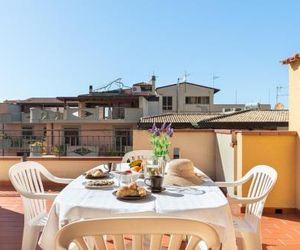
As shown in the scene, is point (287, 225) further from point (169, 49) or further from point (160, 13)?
point (169, 49)

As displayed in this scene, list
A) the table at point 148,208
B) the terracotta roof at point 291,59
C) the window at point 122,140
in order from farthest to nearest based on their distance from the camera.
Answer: the window at point 122,140 < the terracotta roof at point 291,59 < the table at point 148,208

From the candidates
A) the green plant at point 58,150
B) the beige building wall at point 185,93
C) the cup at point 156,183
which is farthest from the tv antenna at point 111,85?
the cup at point 156,183

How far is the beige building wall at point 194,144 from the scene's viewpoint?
523 centimetres

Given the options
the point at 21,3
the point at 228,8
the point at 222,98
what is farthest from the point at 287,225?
the point at 222,98

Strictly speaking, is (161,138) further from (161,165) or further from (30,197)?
(30,197)

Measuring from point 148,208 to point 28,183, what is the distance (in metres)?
1.34

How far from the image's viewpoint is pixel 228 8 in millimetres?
8969

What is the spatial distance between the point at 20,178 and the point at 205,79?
24.0 metres

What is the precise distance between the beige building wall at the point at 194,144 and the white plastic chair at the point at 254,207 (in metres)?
2.68

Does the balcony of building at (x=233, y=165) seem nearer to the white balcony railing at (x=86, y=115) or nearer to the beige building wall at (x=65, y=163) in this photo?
A: the beige building wall at (x=65, y=163)

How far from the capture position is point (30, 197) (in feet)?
7.22

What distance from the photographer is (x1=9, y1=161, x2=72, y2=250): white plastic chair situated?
2230 millimetres

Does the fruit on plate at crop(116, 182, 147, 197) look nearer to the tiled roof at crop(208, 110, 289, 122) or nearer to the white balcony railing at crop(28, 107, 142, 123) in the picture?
the tiled roof at crop(208, 110, 289, 122)

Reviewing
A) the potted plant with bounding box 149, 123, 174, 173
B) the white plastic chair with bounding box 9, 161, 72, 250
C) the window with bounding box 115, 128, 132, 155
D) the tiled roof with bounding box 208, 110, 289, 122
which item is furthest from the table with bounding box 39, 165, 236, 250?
the tiled roof with bounding box 208, 110, 289, 122
